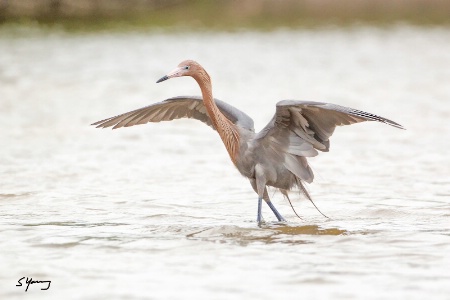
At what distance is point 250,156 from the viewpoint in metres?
9.16

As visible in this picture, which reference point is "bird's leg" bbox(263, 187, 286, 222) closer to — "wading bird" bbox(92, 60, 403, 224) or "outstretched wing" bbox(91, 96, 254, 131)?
"wading bird" bbox(92, 60, 403, 224)

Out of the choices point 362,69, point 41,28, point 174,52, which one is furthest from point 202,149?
point 41,28

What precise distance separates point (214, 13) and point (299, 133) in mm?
36828

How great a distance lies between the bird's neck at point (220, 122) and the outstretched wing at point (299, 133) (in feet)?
0.73

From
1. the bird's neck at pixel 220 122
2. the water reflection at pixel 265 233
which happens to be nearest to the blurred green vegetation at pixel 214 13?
the bird's neck at pixel 220 122

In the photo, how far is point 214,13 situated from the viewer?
4534cm

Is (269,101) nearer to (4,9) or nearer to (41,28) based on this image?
(41,28)

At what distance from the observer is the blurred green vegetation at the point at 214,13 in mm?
40125

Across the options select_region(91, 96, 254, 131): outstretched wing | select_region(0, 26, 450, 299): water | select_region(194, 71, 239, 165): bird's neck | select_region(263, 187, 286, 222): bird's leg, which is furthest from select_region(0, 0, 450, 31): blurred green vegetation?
select_region(263, 187, 286, 222): bird's leg

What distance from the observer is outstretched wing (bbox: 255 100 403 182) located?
8.76 m

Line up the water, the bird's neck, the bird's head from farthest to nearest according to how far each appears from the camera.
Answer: the bird's neck < the bird's head < the water

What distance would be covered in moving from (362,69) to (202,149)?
13060mm

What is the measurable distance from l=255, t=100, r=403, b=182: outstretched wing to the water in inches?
25.0

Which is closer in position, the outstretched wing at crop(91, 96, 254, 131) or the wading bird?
the wading bird
